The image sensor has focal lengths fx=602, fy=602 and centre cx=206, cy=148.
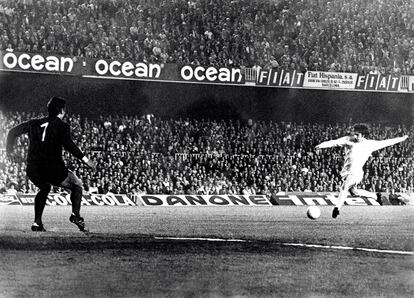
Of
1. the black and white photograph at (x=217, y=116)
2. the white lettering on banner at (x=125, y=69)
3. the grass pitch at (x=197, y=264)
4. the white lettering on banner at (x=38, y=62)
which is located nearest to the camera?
the grass pitch at (x=197, y=264)

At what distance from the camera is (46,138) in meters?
7.84

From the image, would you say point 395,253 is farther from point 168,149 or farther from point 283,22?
point 168,149

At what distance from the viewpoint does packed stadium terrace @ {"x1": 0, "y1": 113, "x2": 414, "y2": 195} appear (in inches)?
690

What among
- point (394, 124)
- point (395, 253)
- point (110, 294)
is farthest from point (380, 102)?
point (110, 294)

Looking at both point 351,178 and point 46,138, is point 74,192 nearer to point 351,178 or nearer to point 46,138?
point 46,138

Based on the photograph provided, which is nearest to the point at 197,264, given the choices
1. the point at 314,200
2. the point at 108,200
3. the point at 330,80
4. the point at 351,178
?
the point at 351,178

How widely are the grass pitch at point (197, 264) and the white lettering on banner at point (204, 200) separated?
27.0ft

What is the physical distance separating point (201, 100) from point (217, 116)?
89 cm

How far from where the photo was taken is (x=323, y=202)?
58.3ft

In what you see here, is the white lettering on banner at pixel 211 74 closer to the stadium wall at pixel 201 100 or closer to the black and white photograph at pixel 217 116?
the black and white photograph at pixel 217 116

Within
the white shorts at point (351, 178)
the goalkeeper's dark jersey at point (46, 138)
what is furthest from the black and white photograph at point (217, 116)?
the goalkeeper's dark jersey at point (46, 138)

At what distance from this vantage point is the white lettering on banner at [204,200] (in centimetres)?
1817

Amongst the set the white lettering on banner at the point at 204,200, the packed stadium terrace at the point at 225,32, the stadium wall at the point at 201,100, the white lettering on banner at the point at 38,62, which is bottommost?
the white lettering on banner at the point at 204,200

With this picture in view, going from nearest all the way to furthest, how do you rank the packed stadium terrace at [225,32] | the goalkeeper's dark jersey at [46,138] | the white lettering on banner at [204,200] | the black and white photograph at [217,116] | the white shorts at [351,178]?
1. the goalkeeper's dark jersey at [46,138]
2. the white shorts at [351,178]
3. the black and white photograph at [217,116]
4. the packed stadium terrace at [225,32]
5. the white lettering on banner at [204,200]
